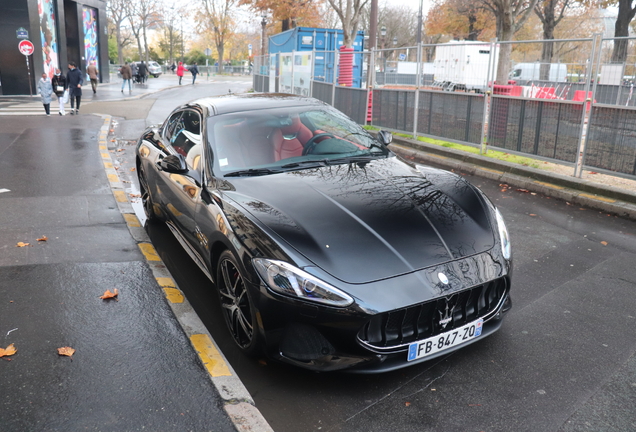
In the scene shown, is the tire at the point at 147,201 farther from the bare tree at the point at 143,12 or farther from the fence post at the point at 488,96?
the bare tree at the point at 143,12

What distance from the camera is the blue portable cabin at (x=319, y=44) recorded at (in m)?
17.2

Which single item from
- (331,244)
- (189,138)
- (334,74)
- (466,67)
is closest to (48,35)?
(334,74)

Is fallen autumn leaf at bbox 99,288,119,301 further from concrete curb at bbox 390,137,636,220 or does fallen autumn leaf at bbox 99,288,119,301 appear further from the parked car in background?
concrete curb at bbox 390,137,636,220

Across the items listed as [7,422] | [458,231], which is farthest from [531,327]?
[7,422]

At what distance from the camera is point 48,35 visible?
97.9ft

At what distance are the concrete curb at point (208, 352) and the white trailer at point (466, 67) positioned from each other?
21.1 ft

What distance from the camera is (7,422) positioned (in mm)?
3002

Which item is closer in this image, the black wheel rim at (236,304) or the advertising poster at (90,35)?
the black wheel rim at (236,304)

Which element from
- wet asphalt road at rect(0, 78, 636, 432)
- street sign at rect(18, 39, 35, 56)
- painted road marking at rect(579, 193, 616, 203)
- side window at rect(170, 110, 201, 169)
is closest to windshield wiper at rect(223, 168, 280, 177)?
side window at rect(170, 110, 201, 169)

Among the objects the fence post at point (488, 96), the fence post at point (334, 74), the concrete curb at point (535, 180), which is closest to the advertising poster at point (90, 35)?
the fence post at point (334, 74)

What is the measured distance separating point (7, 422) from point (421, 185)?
3036 millimetres

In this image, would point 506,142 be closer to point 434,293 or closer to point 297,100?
point 297,100

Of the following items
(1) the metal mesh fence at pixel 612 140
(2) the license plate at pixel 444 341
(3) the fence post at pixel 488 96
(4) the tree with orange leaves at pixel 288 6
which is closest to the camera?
(2) the license plate at pixel 444 341

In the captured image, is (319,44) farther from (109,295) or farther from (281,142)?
(109,295)
